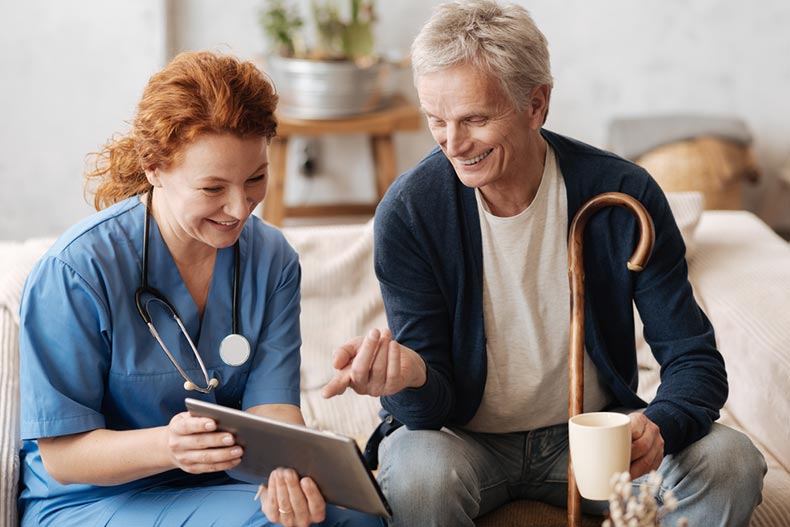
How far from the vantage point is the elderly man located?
1542 mm

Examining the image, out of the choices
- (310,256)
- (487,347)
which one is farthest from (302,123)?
(487,347)

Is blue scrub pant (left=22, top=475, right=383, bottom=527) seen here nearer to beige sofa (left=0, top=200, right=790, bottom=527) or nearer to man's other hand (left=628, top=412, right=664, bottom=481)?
beige sofa (left=0, top=200, right=790, bottom=527)

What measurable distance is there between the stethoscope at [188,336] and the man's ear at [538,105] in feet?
1.64

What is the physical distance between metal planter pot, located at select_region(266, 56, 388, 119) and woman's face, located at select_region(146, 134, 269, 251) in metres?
1.98

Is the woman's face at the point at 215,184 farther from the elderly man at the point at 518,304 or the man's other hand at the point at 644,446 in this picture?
the man's other hand at the point at 644,446

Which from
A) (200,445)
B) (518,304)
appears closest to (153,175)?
(200,445)

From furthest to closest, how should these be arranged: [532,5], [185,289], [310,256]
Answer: [532,5]
[310,256]
[185,289]

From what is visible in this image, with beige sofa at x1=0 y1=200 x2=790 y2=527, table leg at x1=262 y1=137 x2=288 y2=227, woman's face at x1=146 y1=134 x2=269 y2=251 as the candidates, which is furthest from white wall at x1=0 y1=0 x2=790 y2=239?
woman's face at x1=146 y1=134 x2=269 y2=251

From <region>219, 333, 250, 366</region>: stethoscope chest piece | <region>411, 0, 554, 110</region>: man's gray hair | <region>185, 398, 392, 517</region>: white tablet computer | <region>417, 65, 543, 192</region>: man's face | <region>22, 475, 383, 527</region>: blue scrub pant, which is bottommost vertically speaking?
<region>22, 475, 383, 527</region>: blue scrub pant

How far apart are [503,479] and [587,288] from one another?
337 mm

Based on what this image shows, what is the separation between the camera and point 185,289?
152 cm

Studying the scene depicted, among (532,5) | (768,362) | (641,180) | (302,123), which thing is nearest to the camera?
(641,180)

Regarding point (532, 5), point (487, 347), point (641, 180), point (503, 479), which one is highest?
point (532, 5)

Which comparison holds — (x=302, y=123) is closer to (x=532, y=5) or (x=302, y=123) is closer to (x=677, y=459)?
(x=532, y=5)
